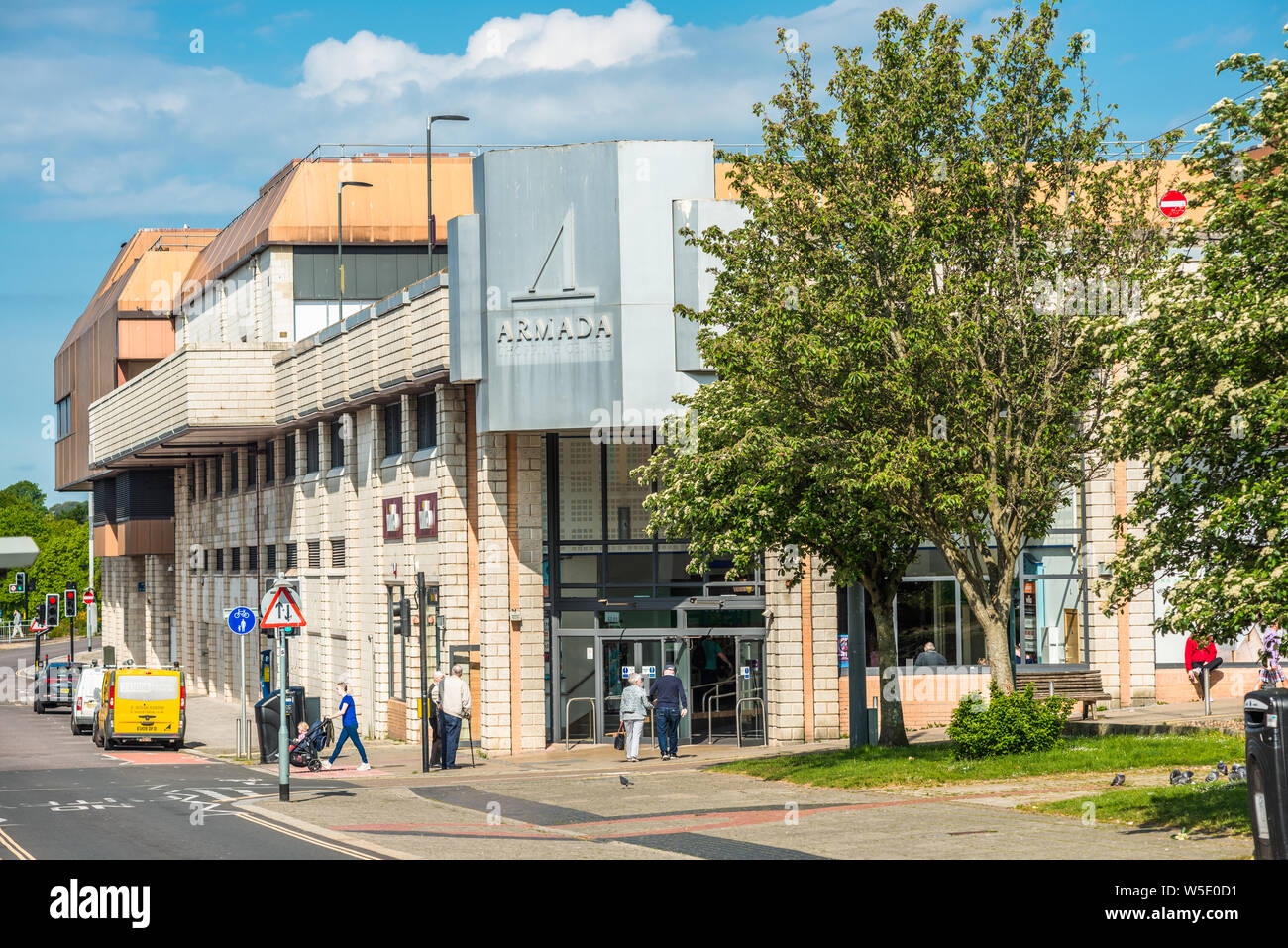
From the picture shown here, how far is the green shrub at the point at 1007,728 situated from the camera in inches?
899

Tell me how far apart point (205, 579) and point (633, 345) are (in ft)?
117

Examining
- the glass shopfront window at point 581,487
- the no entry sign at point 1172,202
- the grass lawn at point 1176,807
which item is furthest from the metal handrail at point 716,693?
the grass lawn at point 1176,807

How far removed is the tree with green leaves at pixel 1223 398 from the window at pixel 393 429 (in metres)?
24.4

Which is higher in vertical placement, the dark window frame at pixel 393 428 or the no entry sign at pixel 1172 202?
the no entry sign at pixel 1172 202

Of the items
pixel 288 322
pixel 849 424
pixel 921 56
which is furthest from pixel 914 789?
pixel 288 322

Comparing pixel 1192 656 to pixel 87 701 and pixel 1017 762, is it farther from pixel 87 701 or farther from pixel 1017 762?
pixel 87 701

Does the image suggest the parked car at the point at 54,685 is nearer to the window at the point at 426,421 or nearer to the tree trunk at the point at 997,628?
the window at the point at 426,421

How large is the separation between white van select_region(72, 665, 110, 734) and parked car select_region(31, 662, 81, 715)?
10241 millimetres

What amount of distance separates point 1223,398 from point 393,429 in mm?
26863

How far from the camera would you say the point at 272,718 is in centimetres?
3106

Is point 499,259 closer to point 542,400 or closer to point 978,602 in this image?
point 542,400

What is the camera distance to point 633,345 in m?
31.1

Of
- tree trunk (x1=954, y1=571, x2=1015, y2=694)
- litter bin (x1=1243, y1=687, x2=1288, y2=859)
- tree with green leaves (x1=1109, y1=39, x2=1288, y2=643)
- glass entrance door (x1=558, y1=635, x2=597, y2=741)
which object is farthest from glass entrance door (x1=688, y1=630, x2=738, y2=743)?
litter bin (x1=1243, y1=687, x2=1288, y2=859)

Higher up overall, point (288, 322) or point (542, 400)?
point (288, 322)
